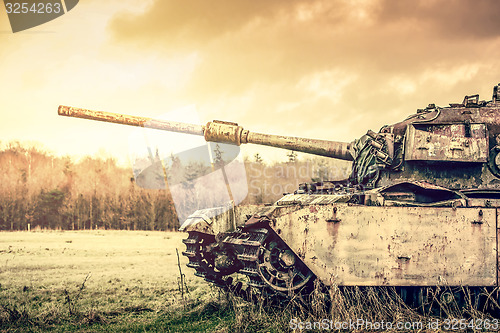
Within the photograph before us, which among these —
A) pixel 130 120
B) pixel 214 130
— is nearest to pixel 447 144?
pixel 214 130

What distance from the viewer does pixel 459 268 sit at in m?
6.96

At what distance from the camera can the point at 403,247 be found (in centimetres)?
696

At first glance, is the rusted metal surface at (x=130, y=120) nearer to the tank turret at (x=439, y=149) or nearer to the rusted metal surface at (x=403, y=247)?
the tank turret at (x=439, y=149)

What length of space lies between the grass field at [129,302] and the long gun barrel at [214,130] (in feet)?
10.4

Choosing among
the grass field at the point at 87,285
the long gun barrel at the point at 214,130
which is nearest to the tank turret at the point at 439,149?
the long gun barrel at the point at 214,130

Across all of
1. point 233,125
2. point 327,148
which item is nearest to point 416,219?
point 327,148

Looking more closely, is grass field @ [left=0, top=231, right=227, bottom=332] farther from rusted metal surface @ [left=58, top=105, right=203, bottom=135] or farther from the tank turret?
the tank turret

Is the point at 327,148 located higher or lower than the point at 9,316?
higher

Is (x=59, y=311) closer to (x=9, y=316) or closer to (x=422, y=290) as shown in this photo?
(x=9, y=316)

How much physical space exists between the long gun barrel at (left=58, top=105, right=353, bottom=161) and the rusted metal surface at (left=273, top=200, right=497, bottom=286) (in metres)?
3.24

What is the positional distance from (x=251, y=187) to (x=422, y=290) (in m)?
22.8

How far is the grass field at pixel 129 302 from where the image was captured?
7.00m

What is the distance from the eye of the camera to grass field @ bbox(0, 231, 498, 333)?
275 inches

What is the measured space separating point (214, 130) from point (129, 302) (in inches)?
152
